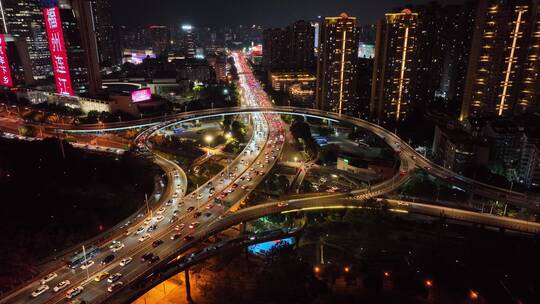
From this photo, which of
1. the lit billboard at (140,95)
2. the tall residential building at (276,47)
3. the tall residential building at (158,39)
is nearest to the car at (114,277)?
the lit billboard at (140,95)

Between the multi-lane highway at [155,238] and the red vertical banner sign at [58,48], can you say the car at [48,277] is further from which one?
the red vertical banner sign at [58,48]

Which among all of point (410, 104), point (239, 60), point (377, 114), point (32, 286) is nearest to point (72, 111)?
point (32, 286)

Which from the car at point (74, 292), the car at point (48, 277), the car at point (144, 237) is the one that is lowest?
the car at point (74, 292)

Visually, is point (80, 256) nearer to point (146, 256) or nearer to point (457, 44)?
point (146, 256)

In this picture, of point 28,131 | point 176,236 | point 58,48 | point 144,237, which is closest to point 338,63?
point 176,236

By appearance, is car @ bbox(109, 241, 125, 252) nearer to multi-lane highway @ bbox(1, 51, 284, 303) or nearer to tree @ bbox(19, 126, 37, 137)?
multi-lane highway @ bbox(1, 51, 284, 303)

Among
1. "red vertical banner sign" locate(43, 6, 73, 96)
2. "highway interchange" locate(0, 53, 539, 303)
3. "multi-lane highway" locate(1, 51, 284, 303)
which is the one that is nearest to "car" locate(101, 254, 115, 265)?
"multi-lane highway" locate(1, 51, 284, 303)
